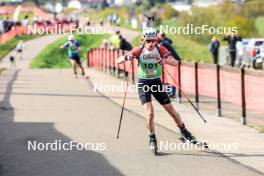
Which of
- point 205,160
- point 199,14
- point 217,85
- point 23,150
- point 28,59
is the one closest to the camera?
point 205,160

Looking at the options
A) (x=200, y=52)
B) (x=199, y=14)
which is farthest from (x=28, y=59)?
(x=199, y=14)

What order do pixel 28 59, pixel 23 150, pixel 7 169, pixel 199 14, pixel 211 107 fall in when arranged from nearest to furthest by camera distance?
pixel 7 169 → pixel 23 150 → pixel 211 107 → pixel 28 59 → pixel 199 14

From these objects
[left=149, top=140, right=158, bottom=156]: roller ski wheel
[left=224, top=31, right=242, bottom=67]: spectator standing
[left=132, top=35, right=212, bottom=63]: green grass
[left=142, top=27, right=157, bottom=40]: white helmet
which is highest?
[left=142, top=27, right=157, bottom=40]: white helmet

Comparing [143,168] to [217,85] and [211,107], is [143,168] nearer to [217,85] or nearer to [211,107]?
[217,85]

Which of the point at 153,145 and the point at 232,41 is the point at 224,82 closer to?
the point at 153,145

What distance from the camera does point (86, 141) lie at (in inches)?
472

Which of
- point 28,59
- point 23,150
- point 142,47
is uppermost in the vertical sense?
point 142,47

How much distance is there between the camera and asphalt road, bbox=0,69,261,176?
9.52 meters

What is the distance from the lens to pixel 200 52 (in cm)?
5606

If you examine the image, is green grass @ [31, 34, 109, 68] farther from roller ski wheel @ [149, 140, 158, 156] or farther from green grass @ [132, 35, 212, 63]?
roller ski wheel @ [149, 140, 158, 156]

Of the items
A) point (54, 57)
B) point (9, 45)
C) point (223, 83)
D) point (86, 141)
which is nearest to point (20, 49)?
point (54, 57)

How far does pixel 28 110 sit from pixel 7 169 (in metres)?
7.52

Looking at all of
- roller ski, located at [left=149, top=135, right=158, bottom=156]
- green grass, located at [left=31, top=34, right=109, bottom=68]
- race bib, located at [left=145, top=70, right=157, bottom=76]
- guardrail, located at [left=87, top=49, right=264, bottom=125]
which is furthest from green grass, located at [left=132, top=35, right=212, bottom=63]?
roller ski, located at [left=149, top=135, right=158, bottom=156]

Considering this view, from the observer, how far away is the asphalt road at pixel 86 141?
9.52 m
